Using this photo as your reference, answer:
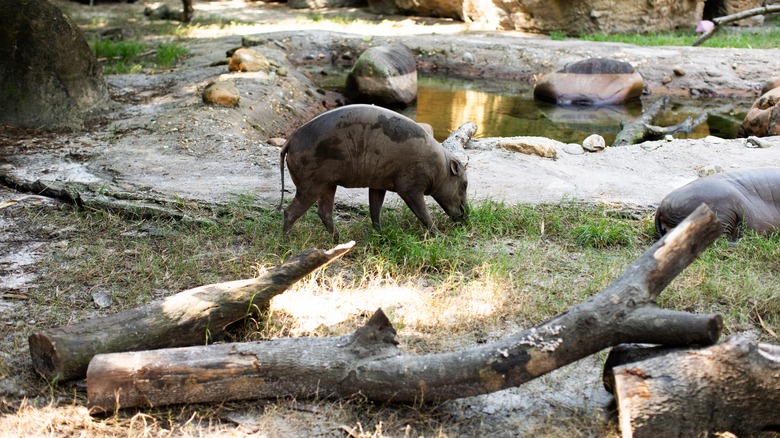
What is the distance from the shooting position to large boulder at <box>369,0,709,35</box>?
1738 cm

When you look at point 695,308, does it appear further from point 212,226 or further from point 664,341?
point 212,226

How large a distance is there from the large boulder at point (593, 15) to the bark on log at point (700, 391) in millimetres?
15442

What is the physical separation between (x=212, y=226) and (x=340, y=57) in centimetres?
1017

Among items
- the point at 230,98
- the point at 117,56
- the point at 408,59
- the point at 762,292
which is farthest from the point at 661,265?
the point at 117,56

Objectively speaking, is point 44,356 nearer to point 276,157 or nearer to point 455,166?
point 455,166

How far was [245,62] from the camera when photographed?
1102cm

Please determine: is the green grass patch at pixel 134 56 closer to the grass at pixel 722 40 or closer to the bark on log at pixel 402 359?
the grass at pixel 722 40

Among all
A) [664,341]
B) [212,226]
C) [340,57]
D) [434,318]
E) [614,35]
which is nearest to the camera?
[664,341]

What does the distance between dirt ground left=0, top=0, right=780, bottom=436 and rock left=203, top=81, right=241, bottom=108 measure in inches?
4.9

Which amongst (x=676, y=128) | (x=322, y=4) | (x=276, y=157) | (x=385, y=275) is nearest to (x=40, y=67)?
(x=276, y=157)

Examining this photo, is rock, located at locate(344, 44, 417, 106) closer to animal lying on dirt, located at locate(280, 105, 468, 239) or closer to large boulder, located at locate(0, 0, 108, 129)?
large boulder, located at locate(0, 0, 108, 129)

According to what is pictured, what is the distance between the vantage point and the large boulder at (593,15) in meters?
17.4

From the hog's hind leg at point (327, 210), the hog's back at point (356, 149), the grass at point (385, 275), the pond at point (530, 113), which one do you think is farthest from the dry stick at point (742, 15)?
the hog's hind leg at point (327, 210)

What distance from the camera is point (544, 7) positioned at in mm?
17531
